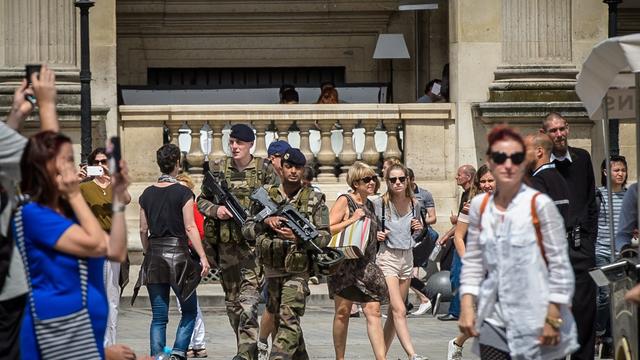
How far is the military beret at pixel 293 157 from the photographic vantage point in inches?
483

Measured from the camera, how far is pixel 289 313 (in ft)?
40.2

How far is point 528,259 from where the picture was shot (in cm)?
848

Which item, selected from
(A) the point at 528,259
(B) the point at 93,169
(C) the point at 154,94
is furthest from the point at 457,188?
(A) the point at 528,259

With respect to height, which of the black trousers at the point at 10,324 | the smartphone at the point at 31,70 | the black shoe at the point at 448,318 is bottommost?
the black shoe at the point at 448,318

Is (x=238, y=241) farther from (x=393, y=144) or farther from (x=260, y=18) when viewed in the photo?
(x=260, y=18)

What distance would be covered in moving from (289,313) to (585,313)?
84.0 inches

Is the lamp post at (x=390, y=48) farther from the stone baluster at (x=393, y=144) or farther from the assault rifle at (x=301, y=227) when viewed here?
the assault rifle at (x=301, y=227)

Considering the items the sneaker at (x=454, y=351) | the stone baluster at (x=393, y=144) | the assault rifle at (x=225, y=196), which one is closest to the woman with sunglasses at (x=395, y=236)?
the sneaker at (x=454, y=351)

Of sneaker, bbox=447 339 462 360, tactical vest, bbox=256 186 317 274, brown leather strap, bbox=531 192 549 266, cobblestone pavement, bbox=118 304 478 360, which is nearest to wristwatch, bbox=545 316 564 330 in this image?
brown leather strap, bbox=531 192 549 266

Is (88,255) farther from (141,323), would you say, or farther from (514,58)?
(514,58)

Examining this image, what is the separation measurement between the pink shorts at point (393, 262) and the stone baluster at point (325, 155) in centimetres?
677

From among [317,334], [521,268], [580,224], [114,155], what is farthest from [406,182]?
[114,155]

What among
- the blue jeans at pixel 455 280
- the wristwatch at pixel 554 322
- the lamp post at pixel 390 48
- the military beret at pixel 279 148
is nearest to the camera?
the wristwatch at pixel 554 322

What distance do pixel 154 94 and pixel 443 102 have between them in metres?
3.97
